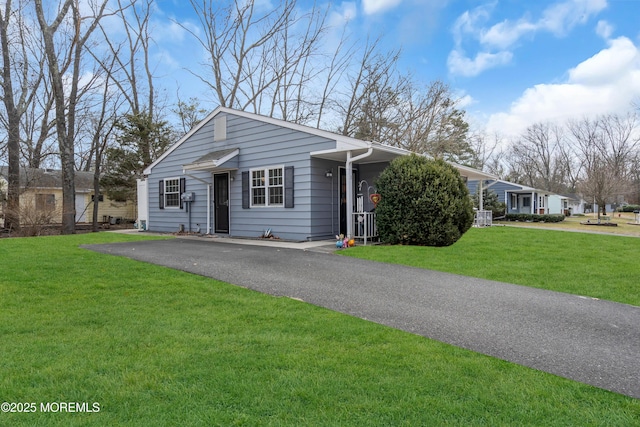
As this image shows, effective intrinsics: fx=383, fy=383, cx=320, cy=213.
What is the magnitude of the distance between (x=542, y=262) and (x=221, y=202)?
29.0ft

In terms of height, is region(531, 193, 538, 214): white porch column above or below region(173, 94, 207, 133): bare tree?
below

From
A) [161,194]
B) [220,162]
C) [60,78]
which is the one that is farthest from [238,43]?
[220,162]

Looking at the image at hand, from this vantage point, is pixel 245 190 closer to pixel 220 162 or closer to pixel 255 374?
pixel 220 162

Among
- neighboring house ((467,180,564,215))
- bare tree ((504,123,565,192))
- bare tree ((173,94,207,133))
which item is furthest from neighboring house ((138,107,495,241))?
bare tree ((504,123,565,192))

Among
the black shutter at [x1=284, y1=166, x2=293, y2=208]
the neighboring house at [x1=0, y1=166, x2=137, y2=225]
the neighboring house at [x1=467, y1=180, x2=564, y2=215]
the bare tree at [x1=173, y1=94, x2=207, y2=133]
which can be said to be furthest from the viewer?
the neighboring house at [x1=467, y1=180, x2=564, y2=215]

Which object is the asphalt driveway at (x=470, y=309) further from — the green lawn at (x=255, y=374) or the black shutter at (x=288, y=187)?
the black shutter at (x=288, y=187)

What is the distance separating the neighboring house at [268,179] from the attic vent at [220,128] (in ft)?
0.10

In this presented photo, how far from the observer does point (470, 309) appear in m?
4.17

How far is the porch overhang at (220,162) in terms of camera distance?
10.8 meters

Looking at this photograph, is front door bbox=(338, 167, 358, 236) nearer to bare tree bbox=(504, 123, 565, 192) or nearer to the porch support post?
the porch support post

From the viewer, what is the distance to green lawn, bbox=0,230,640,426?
206 cm

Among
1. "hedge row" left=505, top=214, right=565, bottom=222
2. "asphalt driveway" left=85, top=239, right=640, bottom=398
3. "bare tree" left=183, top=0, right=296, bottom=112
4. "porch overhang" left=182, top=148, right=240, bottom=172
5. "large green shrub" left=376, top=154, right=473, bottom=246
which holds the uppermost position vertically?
"bare tree" left=183, top=0, right=296, bottom=112

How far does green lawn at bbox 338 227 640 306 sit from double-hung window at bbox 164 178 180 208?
25.4 feet

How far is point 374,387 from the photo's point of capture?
235 cm
